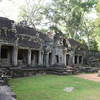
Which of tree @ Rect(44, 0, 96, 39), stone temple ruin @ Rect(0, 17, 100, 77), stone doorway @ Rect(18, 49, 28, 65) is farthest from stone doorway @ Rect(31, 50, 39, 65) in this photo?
tree @ Rect(44, 0, 96, 39)

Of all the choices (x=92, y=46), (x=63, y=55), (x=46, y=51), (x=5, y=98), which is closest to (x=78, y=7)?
(x=92, y=46)

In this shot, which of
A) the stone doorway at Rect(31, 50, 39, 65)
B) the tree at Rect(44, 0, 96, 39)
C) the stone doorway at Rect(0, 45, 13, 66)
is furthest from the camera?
the tree at Rect(44, 0, 96, 39)

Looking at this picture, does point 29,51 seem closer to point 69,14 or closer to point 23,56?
point 23,56

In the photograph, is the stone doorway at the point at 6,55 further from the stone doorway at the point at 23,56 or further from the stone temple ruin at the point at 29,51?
the stone doorway at the point at 23,56

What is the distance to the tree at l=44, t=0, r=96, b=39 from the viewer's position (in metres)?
43.7

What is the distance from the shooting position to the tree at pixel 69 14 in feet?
143

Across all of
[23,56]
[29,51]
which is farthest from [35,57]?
[29,51]

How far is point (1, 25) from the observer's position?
812 inches

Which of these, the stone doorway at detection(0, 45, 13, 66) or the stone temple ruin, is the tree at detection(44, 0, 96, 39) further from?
the stone doorway at detection(0, 45, 13, 66)

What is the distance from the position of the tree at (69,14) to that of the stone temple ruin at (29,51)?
11.0m

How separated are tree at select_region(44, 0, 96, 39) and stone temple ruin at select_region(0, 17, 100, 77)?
11010mm

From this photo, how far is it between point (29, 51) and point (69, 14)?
2409 cm

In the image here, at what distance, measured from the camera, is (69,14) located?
4472 cm

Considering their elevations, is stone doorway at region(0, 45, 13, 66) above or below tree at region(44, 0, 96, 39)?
below
